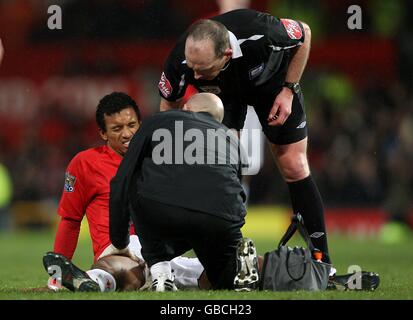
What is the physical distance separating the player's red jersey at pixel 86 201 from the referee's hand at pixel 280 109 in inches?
39.2

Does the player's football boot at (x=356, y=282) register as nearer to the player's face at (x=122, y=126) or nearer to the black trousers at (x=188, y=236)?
the black trousers at (x=188, y=236)

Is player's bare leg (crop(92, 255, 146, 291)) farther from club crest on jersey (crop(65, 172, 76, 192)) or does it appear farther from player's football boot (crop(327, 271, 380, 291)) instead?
player's football boot (crop(327, 271, 380, 291))

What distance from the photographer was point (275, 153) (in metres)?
6.26

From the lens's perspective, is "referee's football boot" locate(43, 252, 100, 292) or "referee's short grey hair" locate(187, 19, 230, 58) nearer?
"referee's football boot" locate(43, 252, 100, 292)

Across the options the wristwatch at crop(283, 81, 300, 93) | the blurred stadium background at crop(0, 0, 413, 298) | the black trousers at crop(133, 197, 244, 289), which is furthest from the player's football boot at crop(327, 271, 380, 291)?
the blurred stadium background at crop(0, 0, 413, 298)

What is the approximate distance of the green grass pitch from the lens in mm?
4801

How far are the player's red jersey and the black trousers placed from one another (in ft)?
1.83

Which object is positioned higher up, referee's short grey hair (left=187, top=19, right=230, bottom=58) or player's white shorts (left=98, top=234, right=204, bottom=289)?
referee's short grey hair (left=187, top=19, right=230, bottom=58)

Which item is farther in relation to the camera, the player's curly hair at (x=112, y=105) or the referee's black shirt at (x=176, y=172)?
the player's curly hair at (x=112, y=105)

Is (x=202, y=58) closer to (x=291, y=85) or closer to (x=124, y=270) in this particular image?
(x=291, y=85)

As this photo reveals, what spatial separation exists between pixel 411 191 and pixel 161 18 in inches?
200

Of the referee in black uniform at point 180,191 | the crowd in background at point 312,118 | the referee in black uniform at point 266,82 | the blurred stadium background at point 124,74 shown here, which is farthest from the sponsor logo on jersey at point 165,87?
the blurred stadium background at point 124,74

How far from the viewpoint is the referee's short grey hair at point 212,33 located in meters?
5.28
